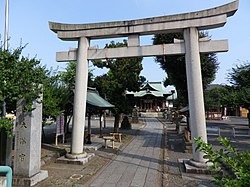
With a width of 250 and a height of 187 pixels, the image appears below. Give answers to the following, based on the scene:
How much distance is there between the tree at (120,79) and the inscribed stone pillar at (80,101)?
7094 mm

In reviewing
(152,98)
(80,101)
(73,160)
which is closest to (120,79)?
(80,101)

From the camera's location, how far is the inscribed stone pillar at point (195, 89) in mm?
7668

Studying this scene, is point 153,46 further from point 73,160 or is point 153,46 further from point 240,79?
point 240,79

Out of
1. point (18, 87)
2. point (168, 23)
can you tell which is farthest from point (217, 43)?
point (18, 87)

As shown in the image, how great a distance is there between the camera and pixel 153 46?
8.58 metres

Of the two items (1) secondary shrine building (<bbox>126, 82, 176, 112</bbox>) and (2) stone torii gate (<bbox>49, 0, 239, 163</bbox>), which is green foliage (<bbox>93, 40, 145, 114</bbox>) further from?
(1) secondary shrine building (<bbox>126, 82, 176, 112</bbox>)

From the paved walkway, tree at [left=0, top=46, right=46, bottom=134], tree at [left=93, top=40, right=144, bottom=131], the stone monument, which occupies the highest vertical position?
tree at [left=93, top=40, right=144, bottom=131]

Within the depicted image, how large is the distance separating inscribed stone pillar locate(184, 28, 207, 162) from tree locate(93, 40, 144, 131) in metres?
8.40

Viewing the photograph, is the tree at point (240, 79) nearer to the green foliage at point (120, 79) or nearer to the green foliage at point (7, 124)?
the green foliage at point (120, 79)

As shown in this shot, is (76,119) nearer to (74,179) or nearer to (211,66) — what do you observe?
(74,179)

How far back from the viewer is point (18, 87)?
5797 mm

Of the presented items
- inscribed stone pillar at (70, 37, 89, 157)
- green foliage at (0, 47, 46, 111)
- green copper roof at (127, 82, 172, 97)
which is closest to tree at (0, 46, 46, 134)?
green foliage at (0, 47, 46, 111)

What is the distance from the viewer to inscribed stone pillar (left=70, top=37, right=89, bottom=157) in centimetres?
884

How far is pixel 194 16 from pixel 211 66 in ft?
45.1
